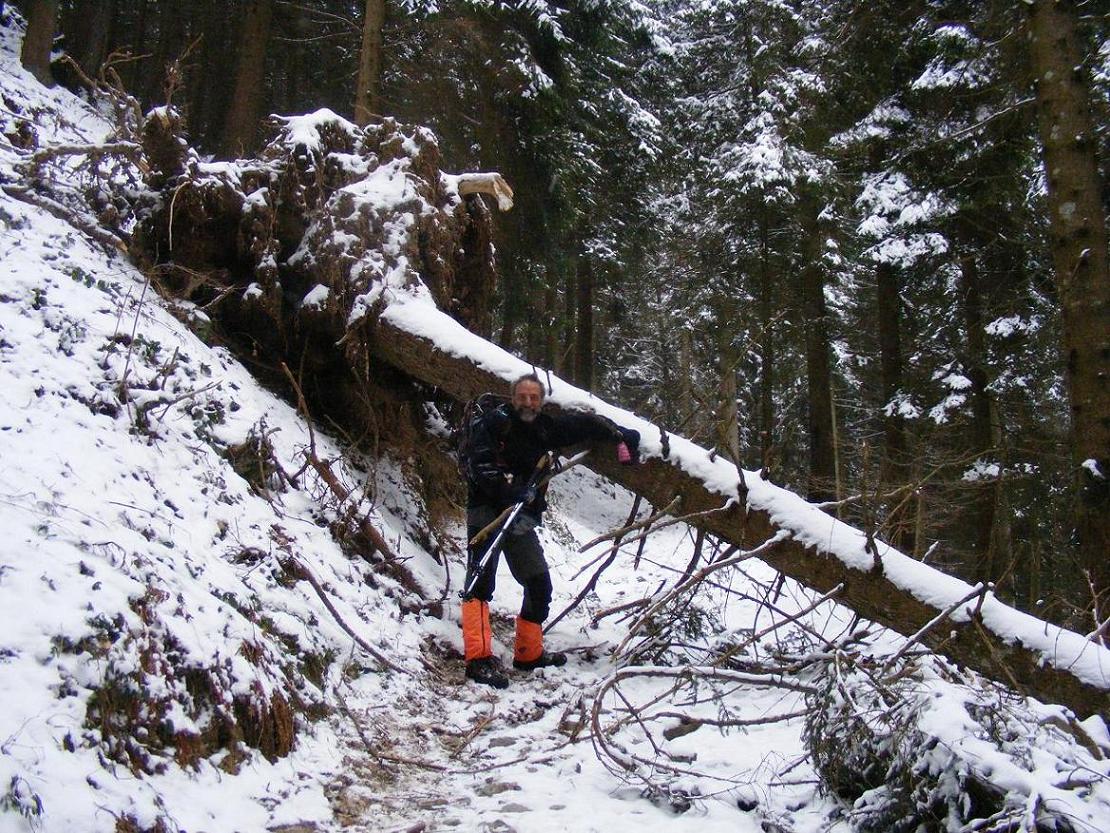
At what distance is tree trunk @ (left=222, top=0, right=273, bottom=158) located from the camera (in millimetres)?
14133

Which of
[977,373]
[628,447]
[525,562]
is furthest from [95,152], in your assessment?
[977,373]

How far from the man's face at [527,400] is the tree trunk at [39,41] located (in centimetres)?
1440

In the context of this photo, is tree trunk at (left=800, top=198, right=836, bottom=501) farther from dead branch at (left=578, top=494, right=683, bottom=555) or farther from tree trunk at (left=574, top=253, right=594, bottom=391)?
dead branch at (left=578, top=494, right=683, bottom=555)

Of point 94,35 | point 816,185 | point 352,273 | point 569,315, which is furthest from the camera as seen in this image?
point 569,315

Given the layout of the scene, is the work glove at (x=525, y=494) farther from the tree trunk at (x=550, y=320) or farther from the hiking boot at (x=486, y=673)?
the tree trunk at (x=550, y=320)

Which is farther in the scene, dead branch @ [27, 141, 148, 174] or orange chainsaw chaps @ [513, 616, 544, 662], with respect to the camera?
dead branch @ [27, 141, 148, 174]

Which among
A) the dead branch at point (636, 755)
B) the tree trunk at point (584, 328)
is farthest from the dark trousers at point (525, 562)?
the tree trunk at point (584, 328)

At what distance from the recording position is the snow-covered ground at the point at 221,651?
2.60 m

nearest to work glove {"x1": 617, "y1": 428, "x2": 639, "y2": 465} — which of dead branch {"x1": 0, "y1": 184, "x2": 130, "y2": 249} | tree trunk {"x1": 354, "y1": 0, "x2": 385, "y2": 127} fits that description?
dead branch {"x1": 0, "y1": 184, "x2": 130, "y2": 249}

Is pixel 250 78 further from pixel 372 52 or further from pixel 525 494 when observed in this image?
pixel 525 494

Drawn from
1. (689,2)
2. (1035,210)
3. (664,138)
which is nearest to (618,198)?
(664,138)

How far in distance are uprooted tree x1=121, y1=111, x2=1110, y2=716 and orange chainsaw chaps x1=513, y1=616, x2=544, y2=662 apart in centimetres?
124

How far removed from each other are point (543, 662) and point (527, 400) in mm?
1882

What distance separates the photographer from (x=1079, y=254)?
530 centimetres
